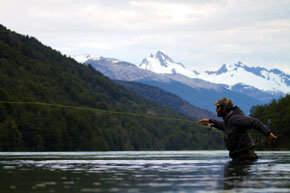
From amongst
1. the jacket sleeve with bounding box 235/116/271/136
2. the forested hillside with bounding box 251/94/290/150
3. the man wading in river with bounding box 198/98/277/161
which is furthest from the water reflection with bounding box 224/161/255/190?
the forested hillside with bounding box 251/94/290/150

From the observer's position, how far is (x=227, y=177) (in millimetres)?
22422

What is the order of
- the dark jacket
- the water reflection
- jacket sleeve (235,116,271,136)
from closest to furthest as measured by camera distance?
the water reflection → jacket sleeve (235,116,271,136) → the dark jacket

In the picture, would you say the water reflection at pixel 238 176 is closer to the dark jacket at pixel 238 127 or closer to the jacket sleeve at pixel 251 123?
the dark jacket at pixel 238 127

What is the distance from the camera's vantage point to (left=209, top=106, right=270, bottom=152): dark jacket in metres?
27.5

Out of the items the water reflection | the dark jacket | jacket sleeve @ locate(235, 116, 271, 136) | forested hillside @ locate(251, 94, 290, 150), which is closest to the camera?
the water reflection

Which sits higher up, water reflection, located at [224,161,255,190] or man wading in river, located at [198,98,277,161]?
man wading in river, located at [198,98,277,161]

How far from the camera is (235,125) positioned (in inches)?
1103

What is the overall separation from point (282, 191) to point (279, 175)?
6.70m

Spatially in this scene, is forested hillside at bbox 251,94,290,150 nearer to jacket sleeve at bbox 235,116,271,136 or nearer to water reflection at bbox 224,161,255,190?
water reflection at bbox 224,161,255,190

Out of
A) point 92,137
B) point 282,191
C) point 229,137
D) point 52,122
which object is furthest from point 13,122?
point 282,191

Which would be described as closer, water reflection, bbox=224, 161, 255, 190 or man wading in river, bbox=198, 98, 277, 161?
water reflection, bbox=224, 161, 255, 190

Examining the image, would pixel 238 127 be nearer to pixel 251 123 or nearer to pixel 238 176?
pixel 251 123

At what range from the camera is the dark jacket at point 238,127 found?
27.5 meters

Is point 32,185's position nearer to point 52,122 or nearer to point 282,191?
point 282,191
